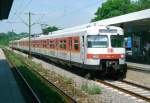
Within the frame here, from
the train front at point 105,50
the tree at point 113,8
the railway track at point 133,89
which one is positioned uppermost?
the tree at point 113,8

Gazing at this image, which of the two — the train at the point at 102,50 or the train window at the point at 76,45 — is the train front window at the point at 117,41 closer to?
the train at the point at 102,50

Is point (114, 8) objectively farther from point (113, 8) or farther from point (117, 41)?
point (117, 41)

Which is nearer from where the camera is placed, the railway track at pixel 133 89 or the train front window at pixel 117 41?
the railway track at pixel 133 89

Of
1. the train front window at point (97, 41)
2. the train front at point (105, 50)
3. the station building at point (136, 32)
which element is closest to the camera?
the train front at point (105, 50)

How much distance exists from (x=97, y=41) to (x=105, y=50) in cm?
62

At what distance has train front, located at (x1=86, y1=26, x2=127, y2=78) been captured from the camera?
1908cm

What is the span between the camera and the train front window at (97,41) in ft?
63.4

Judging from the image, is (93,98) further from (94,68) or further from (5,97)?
(94,68)

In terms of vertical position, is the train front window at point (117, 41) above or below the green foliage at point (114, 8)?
below

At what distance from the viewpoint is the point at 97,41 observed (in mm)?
19438

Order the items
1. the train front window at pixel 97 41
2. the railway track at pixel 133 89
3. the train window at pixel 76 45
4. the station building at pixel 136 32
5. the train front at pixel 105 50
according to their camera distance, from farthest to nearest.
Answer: the station building at pixel 136 32 < the train window at pixel 76 45 < the train front window at pixel 97 41 < the train front at pixel 105 50 < the railway track at pixel 133 89

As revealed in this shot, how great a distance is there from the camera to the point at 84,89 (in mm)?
16156

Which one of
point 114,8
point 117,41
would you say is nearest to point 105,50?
point 117,41

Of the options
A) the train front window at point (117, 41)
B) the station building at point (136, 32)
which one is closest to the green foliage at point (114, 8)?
the station building at point (136, 32)
